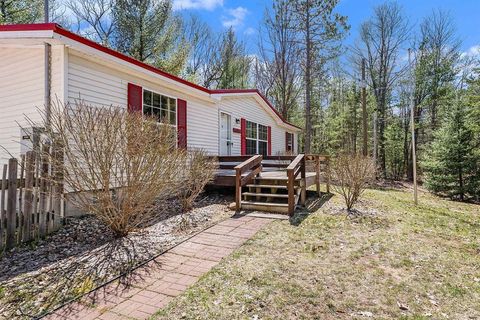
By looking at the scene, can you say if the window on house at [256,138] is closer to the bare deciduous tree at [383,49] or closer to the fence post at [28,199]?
the fence post at [28,199]

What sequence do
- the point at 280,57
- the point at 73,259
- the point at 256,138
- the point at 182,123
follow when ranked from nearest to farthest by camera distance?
the point at 73,259, the point at 182,123, the point at 256,138, the point at 280,57

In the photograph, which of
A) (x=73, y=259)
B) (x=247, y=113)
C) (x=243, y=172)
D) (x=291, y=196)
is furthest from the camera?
(x=247, y=113)

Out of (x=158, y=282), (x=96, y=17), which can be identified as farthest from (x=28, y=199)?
(x=96, y=17)

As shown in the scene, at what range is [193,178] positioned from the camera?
6660 mm

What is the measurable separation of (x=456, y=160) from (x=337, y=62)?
445 inches

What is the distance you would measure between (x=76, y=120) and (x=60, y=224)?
191 centimetres

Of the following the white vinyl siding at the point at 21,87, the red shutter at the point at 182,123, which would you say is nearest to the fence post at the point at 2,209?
the white vinyl siding at the point at 21,87

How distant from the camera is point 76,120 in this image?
14.6ft

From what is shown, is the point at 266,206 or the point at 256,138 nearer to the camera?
the point at 266,206

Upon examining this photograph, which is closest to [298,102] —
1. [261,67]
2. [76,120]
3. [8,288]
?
[261,67]

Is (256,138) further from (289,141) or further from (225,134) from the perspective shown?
(289,141)

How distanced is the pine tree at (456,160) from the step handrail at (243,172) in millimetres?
9856

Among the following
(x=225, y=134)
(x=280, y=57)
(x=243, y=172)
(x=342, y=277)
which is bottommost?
(x=342, y=277)

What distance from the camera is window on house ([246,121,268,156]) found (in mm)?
13305
